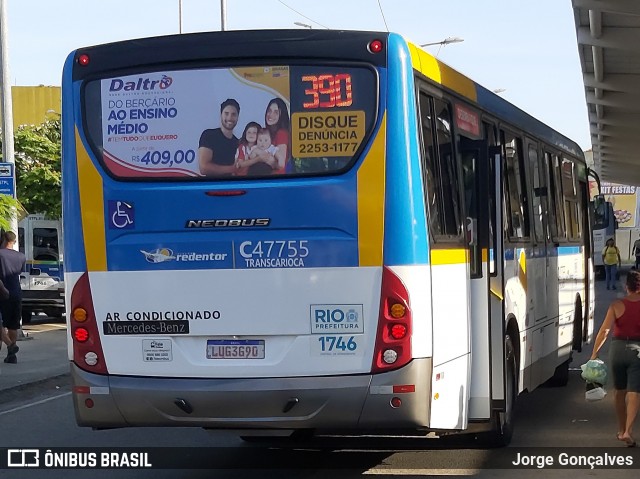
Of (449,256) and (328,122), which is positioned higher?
(328,122)

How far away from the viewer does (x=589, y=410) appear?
41.8ft

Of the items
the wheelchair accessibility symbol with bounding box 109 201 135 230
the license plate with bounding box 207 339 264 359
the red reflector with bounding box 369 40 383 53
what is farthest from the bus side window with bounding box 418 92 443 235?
the wheelchair accessibility symbol with bounding box 109 201 135 230

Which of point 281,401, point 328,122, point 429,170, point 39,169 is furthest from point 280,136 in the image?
point 39,169

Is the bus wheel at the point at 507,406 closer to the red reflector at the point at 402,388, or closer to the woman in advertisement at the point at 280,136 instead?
the red reflector at the point at 402,388

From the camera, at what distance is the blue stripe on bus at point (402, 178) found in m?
7.78

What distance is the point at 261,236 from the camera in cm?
797

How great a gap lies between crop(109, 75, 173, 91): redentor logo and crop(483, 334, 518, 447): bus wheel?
3.56m

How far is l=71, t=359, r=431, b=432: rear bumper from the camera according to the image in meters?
7.79

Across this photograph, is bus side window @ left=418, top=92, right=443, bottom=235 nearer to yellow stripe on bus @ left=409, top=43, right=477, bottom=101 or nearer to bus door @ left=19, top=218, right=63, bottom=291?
yellow stripe on bus @ left=409, top=43, right=477, bottom=101

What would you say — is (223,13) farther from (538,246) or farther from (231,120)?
(231,120)

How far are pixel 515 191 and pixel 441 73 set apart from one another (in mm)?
2587

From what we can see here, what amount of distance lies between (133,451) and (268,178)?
3537mm

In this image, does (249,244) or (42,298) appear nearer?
(249,244)

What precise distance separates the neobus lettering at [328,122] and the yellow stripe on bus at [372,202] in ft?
0.62
